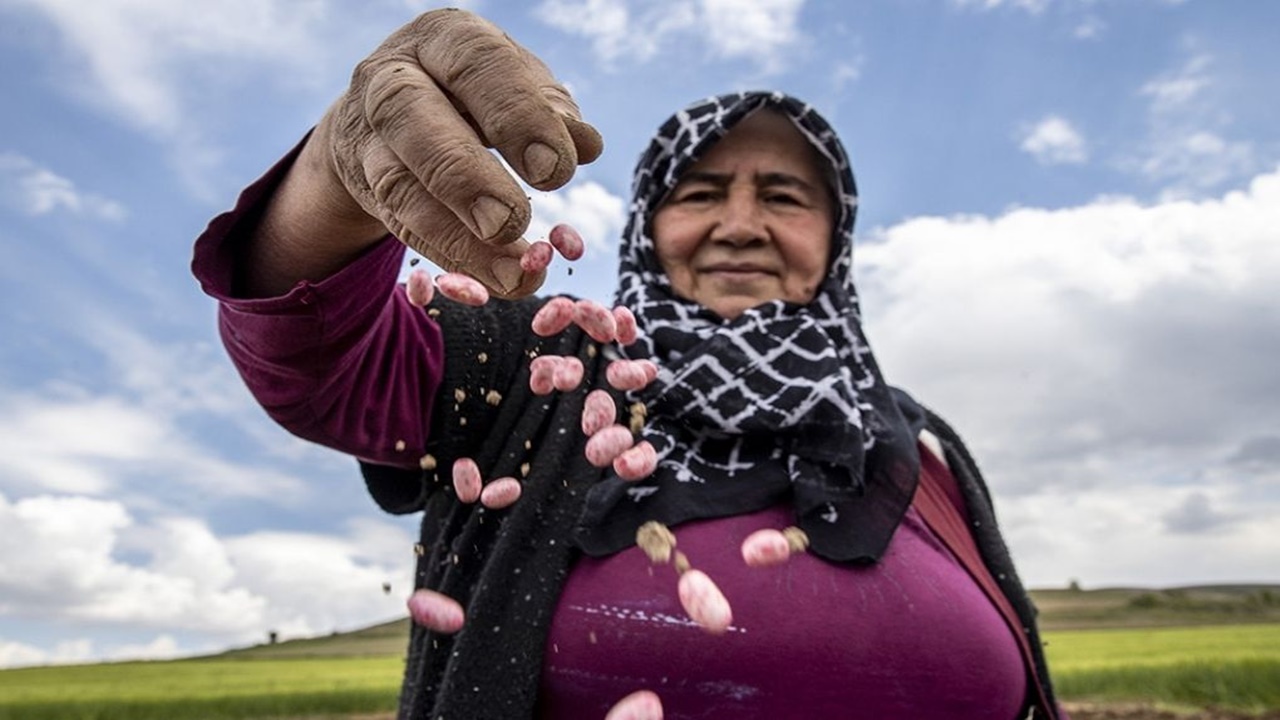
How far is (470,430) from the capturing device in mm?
1641

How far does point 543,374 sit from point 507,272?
56cm

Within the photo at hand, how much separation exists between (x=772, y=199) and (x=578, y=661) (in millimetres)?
967

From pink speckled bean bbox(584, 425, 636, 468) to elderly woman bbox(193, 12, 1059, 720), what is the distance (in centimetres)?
5

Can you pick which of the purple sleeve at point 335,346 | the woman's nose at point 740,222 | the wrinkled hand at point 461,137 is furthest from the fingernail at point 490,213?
the woman's nose at point 740,222

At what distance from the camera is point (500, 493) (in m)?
1.53

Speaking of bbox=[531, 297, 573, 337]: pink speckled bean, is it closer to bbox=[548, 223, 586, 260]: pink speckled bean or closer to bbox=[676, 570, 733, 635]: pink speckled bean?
bbox=[548, 223, 586, 260]: pink speckled bean

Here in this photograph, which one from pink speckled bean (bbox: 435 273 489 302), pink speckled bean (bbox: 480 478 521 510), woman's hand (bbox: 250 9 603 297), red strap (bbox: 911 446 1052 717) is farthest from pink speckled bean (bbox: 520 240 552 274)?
red strap (bbox: 911 446 1052 717)

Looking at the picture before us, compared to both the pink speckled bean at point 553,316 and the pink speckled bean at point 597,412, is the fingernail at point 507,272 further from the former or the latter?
the pink speckled bean at point 597,412

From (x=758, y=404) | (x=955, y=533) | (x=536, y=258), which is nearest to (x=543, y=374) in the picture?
(x=758, y=404)

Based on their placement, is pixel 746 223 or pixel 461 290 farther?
pixel 746 223

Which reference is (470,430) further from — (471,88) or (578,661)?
(471,88)

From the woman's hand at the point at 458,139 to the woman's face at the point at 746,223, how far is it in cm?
95

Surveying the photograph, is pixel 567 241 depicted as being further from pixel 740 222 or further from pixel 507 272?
pixel 740 222

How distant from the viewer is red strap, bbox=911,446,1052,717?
1.79m
